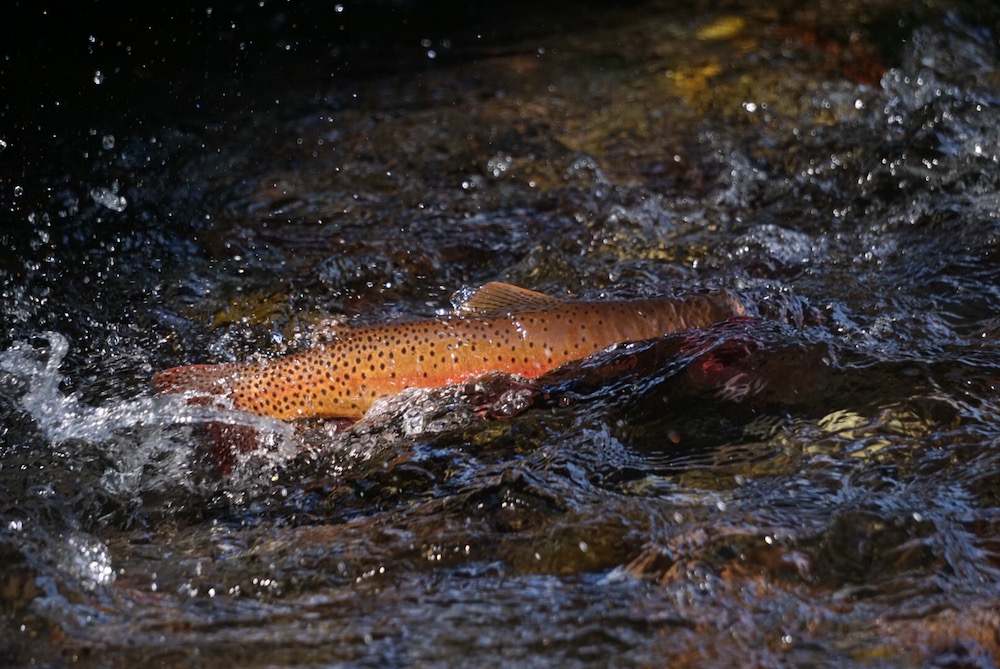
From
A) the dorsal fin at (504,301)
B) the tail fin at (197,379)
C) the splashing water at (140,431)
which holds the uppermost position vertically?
the dorsal fin at (504,301)

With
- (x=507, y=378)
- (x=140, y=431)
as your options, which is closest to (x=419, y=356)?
(x=507, y=378)

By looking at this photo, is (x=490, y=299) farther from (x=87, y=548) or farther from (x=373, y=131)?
(x=373, y=131)

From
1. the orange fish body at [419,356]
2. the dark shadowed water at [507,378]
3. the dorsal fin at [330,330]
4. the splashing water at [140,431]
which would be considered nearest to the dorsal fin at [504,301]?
the orange fish body at [419,356]

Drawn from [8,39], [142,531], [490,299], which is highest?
[8,39]

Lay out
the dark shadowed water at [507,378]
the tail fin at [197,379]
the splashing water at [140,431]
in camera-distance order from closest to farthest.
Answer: the dark shadowed water at [507,378]
the splashing water at [140,431]
the tail fin at [197,379]

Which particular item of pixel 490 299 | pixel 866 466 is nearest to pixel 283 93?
pixel 490 299

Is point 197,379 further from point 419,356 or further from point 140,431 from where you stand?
point 419,356

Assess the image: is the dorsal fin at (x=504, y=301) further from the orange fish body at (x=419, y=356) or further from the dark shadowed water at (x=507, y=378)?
the dark shadowed water at (x=507, y=378)
